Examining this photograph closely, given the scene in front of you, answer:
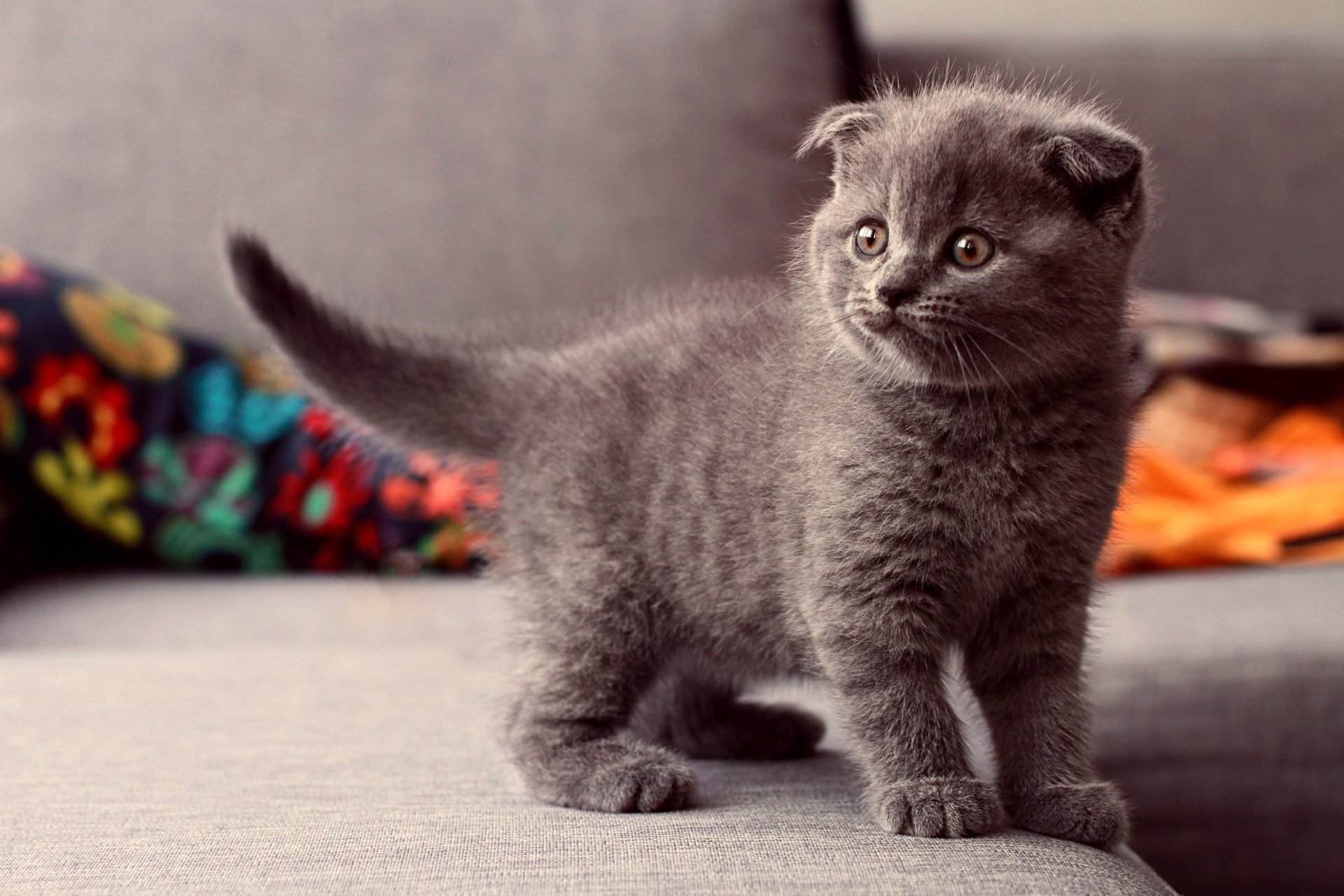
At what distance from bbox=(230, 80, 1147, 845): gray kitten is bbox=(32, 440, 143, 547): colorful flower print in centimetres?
85

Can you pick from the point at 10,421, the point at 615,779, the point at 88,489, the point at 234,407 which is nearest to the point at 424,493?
the point at 234,407

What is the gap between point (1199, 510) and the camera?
1.84 meters

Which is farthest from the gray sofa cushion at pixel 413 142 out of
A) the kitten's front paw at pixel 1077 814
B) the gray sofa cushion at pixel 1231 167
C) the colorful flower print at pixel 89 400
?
the kitten's front paw at pixel 1077 814

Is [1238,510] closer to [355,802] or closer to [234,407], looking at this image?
[355,802]

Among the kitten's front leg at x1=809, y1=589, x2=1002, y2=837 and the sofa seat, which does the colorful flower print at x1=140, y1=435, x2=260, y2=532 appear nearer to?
the sofa seat

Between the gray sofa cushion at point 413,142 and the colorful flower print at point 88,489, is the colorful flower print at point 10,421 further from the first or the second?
the gray sofa cushion at point 413,142

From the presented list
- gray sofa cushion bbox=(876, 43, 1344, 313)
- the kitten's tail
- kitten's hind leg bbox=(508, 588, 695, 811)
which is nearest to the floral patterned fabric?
the kitten's tail

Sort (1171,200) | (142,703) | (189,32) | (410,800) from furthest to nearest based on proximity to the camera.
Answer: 1. (1171,200)
2. (189,32)
3. (142,703)
4. (410,800)

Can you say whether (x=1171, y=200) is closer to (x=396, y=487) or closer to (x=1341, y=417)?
(x=1341, y=417)

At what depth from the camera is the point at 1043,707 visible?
1012mm

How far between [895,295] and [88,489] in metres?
1.43

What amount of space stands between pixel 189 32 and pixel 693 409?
5.30 ft

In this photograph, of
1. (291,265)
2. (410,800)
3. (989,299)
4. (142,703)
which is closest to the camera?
(989,299)

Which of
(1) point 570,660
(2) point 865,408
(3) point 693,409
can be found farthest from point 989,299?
(1) point 570,660
